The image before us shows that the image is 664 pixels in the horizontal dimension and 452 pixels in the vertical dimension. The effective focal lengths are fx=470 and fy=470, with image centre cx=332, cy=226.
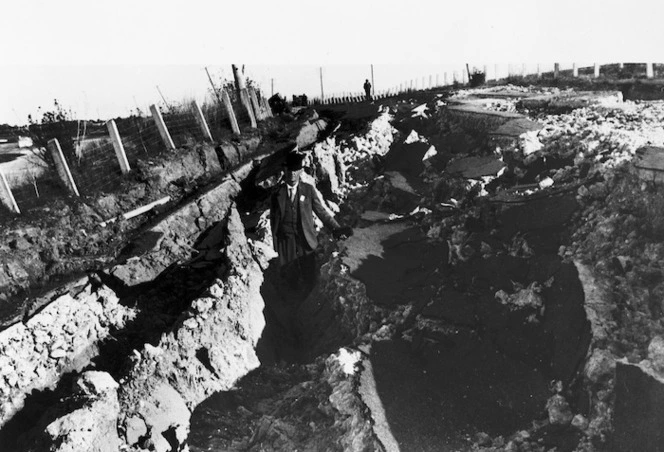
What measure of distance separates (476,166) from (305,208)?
8.85 feet

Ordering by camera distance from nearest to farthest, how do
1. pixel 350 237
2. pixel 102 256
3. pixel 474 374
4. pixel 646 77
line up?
pixel 474 374, pixel 102 256, pixel 350 237, pixel 646 77

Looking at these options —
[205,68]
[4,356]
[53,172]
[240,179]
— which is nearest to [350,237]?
[240,179]

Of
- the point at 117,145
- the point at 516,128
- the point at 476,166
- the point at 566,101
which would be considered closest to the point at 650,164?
the point at 476,166

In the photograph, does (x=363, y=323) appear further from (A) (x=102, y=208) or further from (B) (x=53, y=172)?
(B) (x=53, y=172)

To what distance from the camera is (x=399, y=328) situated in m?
5.09

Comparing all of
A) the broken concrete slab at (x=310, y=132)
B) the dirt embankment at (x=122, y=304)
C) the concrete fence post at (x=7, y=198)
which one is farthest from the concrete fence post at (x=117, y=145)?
the broken concrete slab at (x=310, y=132)

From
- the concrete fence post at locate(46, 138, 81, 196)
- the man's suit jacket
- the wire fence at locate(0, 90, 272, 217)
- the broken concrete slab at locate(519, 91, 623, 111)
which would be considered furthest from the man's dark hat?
the broken concrete slab at locate(519, 91, 623, 111)

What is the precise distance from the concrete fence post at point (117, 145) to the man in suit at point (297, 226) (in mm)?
2916

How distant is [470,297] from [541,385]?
1202 mm

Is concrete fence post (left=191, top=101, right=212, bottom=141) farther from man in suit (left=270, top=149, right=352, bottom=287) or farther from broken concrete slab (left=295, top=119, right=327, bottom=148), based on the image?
man in suit (left=270, top=149, right=352, bottom=287)

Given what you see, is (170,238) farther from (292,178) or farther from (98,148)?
(98,148)

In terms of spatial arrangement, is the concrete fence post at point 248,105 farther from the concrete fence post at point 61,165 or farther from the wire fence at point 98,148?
the concrete fence post at point 61,165

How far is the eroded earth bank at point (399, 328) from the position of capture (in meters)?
3.90

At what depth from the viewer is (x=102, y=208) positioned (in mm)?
6672
